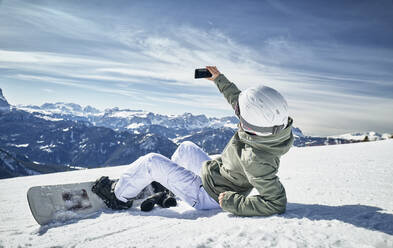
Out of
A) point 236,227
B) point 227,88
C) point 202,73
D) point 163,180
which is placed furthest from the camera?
point 202,73

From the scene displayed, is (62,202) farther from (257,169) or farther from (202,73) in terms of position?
(202,73)

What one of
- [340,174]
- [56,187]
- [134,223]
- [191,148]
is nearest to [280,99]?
[191,148]

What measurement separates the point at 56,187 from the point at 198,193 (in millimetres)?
2296

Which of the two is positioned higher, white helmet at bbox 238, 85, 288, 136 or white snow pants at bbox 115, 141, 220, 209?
white helmet at bbox 238, 85, 288, 136

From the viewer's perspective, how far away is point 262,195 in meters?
2.91

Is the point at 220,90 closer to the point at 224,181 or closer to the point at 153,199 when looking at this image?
the point at 224,181

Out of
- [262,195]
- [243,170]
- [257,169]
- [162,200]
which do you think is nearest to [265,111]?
[257,169]

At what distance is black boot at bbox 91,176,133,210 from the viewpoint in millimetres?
3844

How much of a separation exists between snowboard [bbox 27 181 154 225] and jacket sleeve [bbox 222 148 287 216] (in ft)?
7.50

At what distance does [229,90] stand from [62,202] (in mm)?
3217

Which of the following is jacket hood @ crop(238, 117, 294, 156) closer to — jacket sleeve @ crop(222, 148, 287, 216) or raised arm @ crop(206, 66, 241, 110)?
jacket sleeve @ crop(222, 148, 287, 216)

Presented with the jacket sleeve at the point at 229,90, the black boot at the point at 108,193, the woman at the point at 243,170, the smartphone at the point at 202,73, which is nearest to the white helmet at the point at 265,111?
the woman at the point at 243,170

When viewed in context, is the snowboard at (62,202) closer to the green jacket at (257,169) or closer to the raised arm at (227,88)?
the green jacket at (257,169)

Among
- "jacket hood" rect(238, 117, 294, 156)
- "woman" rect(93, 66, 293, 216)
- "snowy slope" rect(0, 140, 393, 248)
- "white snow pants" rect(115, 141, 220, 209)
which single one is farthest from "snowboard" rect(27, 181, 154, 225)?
"jacket hood" rect(238, 117, 294, 156)
